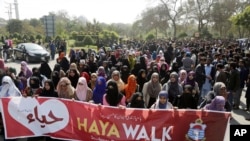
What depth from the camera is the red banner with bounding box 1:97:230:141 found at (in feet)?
18.1

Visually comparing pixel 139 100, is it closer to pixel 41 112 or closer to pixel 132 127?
pixel 132 127

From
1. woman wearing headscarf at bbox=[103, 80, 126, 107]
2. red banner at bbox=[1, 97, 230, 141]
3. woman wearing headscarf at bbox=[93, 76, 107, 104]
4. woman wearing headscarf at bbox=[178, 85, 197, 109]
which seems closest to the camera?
red banner at bbox=[1, 97, 230, 141]

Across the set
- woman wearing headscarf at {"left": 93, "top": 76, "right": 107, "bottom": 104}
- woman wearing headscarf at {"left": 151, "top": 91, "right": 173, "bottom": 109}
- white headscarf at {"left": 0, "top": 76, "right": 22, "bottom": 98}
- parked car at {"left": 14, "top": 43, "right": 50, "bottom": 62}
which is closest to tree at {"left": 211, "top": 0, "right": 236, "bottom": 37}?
parked car at {"left": 14, "top": 43, "right": 50, "bottom": 62}

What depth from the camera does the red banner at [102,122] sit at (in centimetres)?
552

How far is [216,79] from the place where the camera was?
969cm

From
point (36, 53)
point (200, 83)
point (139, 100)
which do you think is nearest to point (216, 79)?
point (200, 83)

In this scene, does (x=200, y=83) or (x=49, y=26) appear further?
(x=49, y=26)

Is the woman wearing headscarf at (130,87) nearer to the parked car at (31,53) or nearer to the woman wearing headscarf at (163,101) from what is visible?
the woman wearing headscarf at (163,101)

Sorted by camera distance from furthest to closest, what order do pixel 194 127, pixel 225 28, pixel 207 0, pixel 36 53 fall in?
pixel 225 28 → pixel 207 0 → pixel 36 53 → pixel 194 127

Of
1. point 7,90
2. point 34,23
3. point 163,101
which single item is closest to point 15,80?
point 7,90

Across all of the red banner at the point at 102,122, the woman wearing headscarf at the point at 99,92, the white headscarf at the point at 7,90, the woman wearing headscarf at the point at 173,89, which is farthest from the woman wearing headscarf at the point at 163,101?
the white headscarf at the point at 7,90

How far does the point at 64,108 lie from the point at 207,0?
5791 cm

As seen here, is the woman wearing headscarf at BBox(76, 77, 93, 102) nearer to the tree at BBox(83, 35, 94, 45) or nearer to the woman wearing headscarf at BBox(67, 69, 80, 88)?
the woman wearing headscarf at BBox(67, 69, 80, 88)

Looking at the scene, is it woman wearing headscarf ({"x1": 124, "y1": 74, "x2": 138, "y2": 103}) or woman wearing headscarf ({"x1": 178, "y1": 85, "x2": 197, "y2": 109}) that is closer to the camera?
woman wearing headscarf ({"x1": 178, "y1": 85, "x2": 197, "y2": 109})
